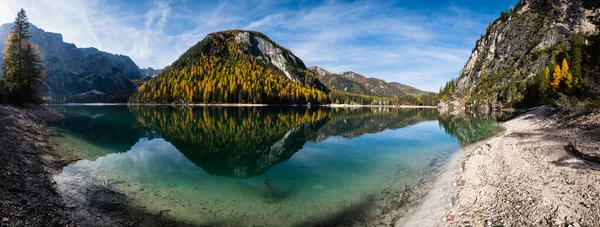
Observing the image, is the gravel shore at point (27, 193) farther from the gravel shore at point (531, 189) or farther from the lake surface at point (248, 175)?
the gravel shore at point (531, 189)

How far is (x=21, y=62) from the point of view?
174ft

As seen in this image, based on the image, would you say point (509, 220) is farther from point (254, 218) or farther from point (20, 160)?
point (20, 160)

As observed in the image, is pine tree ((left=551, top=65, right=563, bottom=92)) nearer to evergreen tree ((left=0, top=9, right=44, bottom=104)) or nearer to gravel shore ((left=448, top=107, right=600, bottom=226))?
gravel shore ((left=448, top=107, right=600, bottom=226))

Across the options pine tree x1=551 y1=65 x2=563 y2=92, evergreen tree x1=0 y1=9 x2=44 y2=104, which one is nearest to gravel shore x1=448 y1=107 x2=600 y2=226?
evergreen tree x1=0 y1=9 x2=44 y2=104

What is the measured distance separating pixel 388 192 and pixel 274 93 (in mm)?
169095

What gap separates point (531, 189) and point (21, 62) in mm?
81984

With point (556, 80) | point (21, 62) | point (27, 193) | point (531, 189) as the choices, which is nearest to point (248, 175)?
point (27, 193)

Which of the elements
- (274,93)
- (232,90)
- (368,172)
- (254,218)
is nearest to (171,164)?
(254,218)

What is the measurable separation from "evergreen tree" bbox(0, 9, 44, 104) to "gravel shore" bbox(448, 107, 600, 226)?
71903 mm

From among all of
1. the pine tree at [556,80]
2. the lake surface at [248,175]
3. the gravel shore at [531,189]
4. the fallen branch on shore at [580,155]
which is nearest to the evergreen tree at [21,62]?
the lake surface at [248,175]

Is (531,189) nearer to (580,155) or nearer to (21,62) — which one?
(580,155)

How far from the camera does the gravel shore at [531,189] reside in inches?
392

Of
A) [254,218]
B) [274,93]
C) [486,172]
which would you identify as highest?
[274,93]

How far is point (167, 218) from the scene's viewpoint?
41.8 feet
